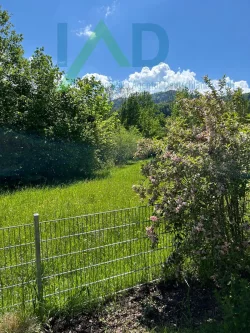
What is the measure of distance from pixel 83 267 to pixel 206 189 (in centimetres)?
136

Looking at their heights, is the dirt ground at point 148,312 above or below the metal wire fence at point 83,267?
below

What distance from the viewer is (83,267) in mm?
3049

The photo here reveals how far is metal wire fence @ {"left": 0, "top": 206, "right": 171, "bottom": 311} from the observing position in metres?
2.71

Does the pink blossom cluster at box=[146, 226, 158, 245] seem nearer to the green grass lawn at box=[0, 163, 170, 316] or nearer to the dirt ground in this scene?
the green grass lawn at box=[0, 163, 170, 316]

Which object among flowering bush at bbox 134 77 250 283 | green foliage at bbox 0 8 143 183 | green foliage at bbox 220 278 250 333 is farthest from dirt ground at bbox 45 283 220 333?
green foliage at bbox 0 8 143 183

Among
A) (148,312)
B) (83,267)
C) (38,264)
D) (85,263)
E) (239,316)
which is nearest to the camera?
(239,316)

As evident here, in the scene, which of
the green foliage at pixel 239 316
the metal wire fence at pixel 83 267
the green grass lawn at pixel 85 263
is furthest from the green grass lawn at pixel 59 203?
the green foliage at pixel 239 316

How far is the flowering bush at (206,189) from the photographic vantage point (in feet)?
9.46

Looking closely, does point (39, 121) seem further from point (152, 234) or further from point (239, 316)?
point (239, 316)

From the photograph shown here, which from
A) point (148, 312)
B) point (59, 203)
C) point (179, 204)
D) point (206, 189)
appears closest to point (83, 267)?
point (148, 312)

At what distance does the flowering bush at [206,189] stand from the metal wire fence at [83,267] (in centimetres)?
28

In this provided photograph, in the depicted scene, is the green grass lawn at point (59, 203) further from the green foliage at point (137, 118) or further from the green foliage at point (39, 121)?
the green foliage at point (137, 118)

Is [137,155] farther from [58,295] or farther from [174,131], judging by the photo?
[58,295]

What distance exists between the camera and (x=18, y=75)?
12609 mm
